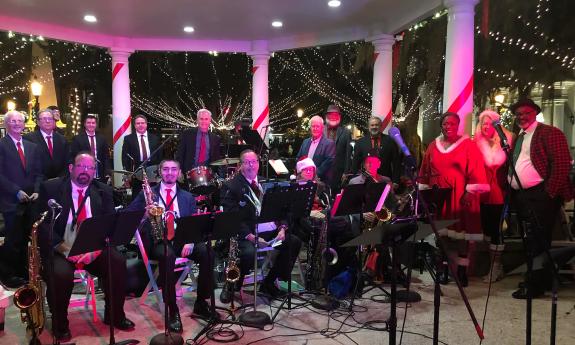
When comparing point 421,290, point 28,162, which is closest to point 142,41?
point 28,162

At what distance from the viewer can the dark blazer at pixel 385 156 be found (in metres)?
6.34

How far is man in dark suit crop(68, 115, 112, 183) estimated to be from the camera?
279 inches

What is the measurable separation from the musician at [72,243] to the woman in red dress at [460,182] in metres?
3.32

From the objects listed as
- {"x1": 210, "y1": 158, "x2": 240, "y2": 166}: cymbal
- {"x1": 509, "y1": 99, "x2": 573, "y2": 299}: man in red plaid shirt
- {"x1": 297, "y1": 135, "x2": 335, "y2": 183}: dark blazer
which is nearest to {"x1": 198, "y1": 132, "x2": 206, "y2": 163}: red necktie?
{"x1": 210, "y1": 158, "x2": 240, "y2": 166}: cymbal

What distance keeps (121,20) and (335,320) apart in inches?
241

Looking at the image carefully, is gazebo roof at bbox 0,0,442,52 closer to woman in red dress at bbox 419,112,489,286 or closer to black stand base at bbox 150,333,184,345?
woman in red dress at bbox 419,112,489,286

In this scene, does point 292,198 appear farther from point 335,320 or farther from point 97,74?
point 97,74

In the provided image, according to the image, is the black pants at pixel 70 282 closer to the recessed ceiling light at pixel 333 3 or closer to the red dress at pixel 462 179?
the red dress at pixel 462 179

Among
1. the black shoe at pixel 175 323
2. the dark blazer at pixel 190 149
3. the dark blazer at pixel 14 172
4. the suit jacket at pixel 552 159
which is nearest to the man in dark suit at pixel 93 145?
the dark blazer at pixel 190 149

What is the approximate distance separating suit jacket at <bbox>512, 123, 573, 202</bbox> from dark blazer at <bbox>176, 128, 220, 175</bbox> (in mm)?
4236

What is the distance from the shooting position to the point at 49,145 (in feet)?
20.5

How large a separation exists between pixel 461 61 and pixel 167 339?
4808 millimetres

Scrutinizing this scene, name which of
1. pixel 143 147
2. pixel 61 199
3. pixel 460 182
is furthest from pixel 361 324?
pixel 143 147

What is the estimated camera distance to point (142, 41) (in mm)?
9523
